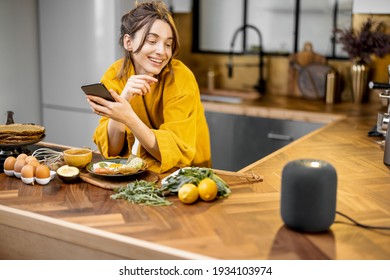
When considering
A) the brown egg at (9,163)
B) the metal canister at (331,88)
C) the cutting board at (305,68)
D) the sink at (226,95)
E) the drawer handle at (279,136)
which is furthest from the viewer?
the sink at (226,95)

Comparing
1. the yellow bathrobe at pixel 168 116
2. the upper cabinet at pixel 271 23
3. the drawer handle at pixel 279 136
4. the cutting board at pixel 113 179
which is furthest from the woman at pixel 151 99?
the upper cabinet at pixel 271 23

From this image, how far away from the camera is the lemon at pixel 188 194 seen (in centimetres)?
174

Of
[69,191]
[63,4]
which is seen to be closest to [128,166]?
[69,191]

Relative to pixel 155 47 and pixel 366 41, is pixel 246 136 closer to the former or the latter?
pixel 366 41

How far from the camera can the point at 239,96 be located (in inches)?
169

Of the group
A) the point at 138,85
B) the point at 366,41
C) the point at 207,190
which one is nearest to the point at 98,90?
the point at 138,85

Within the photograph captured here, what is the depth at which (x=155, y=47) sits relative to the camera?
219cm

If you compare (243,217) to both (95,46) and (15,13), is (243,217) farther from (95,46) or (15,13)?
(15,13)

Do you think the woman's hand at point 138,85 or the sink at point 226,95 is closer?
the woman's hand at point 138,85

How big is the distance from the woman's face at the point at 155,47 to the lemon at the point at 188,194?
0.64 m

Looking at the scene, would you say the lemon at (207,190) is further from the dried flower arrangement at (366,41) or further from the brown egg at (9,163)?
the dried flower arrangement at (366,41)

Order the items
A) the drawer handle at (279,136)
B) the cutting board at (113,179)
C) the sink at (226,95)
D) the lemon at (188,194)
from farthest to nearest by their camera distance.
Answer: the sink at (226,95) < the drawer handle at (279,136) < the cutting board at (113,179) < the lemon at (188,194)

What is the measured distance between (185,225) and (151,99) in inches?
36.2

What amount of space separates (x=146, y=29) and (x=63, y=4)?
2.22 m
